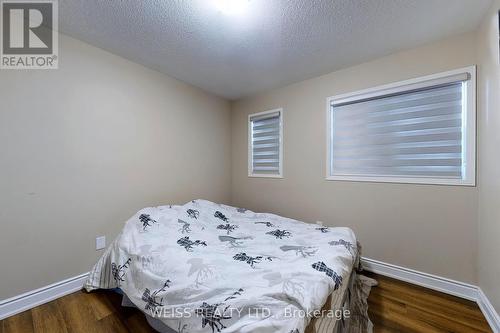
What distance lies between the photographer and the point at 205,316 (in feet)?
3.36

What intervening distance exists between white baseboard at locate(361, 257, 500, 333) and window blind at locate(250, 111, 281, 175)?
159cm

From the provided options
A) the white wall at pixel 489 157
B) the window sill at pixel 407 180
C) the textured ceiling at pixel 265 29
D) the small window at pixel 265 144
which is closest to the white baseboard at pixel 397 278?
the white wall at pixel 489 157

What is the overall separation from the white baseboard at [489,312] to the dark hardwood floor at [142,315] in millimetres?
33

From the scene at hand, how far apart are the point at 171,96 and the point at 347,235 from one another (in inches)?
99.4

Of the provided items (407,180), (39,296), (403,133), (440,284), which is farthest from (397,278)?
(39,296)

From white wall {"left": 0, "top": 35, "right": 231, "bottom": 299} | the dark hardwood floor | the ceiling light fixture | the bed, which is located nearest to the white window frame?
the bed

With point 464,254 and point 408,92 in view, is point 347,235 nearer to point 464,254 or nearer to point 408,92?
point 464,254

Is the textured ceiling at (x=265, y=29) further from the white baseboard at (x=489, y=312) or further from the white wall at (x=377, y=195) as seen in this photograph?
the white baseboard at (x=489, y=312)

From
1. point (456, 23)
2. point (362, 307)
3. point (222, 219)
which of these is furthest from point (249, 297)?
point (456, 23)

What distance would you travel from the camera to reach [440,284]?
6.38ft

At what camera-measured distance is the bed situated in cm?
98

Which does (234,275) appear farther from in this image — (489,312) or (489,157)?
(489,157)

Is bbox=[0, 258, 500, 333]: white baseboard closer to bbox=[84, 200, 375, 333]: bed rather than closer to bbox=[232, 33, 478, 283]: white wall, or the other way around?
bbox=[232, 33, 478, 283]: white wall

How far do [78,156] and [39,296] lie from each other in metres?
1.18
